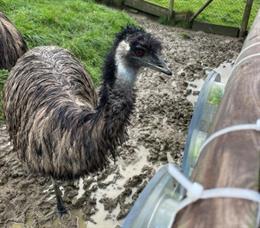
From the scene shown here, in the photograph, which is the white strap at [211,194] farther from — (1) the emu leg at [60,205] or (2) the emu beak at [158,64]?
(1) the emu leg at [60,205]

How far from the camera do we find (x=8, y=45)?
443 centimetres

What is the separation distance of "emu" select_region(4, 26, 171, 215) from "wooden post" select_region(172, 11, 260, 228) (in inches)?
48.3

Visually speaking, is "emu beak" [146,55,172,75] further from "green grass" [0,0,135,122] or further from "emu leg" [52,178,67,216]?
"green grass" [0,0,135,122]

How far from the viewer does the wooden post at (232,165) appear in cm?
81

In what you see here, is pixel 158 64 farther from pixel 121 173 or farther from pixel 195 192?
pixel 195 192

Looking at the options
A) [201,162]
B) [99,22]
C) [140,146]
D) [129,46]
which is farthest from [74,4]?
[201,162]

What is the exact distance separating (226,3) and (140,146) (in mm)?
6509

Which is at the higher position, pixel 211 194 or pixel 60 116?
pixel 211 194

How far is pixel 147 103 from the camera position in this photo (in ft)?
17.4

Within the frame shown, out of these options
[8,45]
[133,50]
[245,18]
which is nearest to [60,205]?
[133,50]

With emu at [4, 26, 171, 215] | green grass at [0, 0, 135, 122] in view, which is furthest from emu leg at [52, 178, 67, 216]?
green grass at [0, 0, 135, 122]

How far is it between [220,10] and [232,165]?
913 centimetres

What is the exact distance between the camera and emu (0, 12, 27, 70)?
4.40 meters

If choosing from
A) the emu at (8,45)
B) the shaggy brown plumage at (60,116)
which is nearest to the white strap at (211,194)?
the shaggy brown plumage at (60,116)
